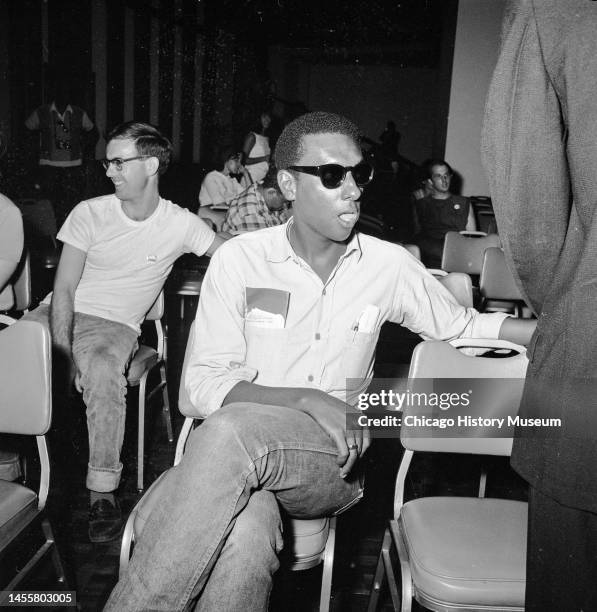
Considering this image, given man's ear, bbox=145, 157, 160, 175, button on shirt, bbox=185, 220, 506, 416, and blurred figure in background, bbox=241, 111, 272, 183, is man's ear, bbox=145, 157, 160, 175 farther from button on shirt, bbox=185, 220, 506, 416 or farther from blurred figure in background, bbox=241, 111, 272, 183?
blurred figure in background, bbox=241, 111, 272, 183

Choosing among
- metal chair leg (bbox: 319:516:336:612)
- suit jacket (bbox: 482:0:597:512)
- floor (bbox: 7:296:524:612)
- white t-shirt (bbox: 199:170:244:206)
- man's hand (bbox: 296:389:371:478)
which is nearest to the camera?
suit jacket (bbox: 482:0:597:512)

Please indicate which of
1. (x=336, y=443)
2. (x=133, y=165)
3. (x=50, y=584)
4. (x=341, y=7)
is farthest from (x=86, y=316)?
(x=341, y=7)

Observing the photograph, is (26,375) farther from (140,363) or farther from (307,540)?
(140,363)

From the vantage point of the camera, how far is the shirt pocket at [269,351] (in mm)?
1720

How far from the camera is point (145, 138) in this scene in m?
3.08

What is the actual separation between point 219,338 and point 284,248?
0.33m

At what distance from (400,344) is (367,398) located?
2.98 m

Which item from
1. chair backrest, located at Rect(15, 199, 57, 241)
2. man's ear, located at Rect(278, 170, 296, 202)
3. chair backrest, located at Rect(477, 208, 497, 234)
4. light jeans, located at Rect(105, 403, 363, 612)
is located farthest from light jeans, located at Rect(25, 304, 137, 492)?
chair backrest, located at Rect(477, 208, 497, 234)

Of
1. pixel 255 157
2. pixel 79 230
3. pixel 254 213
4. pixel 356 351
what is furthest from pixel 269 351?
pixel 255 157

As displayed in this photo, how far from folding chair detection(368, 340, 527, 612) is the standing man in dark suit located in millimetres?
531

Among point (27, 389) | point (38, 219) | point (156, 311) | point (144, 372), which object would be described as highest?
point (38, 219)

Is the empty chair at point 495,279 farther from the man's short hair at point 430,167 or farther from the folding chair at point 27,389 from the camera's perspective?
the folding chair at point 27,389

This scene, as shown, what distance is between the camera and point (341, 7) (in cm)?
1117

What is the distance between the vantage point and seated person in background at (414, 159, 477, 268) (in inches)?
245
